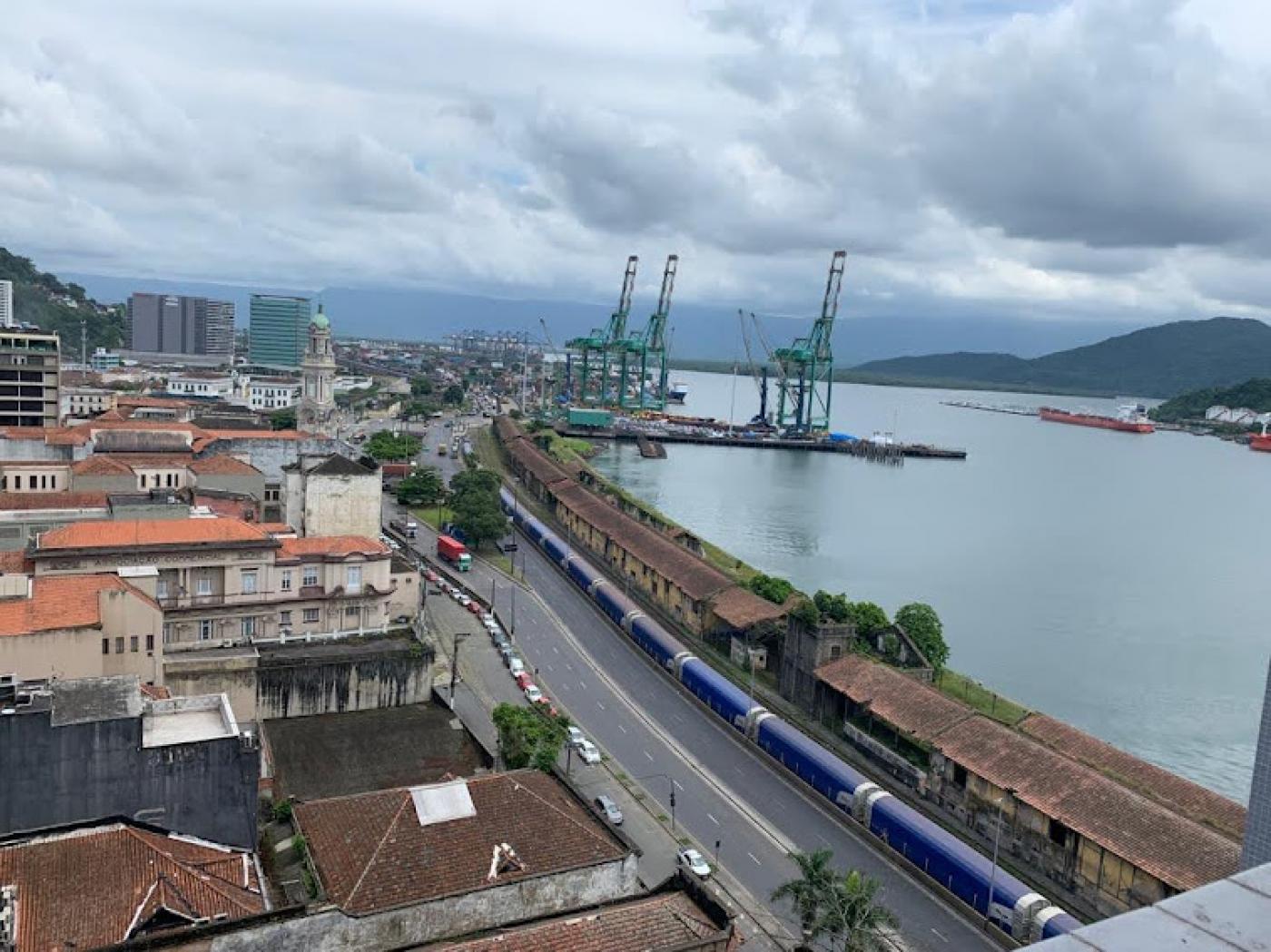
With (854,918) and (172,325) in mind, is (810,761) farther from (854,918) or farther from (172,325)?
(172,325)

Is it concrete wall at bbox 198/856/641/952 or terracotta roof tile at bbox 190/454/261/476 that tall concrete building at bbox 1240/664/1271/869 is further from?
terracotta roof tile at bbox 190/454/261/476

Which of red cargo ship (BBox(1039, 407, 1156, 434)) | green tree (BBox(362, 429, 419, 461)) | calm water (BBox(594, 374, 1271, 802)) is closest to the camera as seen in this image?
calm water (BBox(594, 374, 1271, 802))

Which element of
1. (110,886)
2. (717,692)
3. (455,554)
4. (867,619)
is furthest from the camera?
(455,554)

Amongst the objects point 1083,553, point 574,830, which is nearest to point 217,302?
point 1083,553

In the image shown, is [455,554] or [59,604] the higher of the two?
[59,604]

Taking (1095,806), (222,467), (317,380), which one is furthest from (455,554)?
(1095,806)

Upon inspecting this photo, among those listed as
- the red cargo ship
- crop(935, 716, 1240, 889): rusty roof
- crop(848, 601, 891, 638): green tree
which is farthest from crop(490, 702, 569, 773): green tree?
the red cargo ship

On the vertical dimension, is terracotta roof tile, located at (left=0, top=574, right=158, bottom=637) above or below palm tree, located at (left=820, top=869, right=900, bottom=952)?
above
